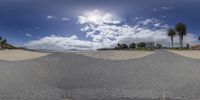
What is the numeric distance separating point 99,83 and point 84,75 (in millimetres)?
2848

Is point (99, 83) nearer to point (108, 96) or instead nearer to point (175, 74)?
point (108, 96)

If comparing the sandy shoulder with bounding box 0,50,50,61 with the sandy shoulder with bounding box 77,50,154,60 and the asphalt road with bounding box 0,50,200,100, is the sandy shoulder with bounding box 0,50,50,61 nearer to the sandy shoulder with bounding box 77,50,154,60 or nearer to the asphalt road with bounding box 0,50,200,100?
the asphalt road with bounding box 0,50,200,100

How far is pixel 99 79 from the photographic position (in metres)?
19.9

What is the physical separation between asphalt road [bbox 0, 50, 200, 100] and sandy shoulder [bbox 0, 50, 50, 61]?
70.4 inches

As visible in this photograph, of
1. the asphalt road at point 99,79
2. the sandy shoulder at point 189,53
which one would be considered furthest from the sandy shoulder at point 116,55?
the sandy shoulder at point 189,53

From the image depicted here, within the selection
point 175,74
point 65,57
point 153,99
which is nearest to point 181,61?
point 175,74

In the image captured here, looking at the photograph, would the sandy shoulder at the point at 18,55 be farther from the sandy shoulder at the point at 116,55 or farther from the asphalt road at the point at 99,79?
the sandy shoulder at the point at 116,55

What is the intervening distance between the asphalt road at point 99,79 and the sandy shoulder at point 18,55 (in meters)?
1.79

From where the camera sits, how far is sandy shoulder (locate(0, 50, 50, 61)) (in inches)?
1197

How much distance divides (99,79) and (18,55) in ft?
47.0

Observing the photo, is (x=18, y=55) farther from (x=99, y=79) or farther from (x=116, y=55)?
(x=99, y=79)

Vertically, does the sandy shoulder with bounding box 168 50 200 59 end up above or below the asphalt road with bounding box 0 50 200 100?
above

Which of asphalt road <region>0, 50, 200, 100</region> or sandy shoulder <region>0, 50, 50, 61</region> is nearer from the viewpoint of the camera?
asphalt road <region>0, 50, 200, 100</region>

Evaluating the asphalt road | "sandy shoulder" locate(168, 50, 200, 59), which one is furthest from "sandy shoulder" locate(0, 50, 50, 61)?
"sandy shoulder" locate(168, 50, 200, 59)
